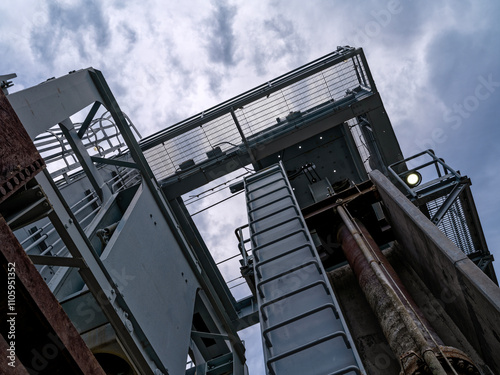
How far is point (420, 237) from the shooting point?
7.36 metres

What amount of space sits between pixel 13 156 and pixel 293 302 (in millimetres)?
4568

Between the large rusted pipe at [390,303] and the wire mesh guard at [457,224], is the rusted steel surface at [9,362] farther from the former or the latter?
the wire mesh guard at [457,224]

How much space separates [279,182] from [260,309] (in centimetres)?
476

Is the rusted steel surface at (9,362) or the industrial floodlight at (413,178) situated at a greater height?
the rusted steel surface at (9,362)

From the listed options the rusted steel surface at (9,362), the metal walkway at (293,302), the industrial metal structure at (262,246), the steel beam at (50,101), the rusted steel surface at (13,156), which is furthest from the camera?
the steel beam at (50,101)

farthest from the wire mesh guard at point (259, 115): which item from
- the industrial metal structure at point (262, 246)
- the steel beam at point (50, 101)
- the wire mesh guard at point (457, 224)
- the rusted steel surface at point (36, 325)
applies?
the rusted steel surface at point (36, 325)

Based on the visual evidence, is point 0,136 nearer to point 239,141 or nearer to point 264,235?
point 264,235

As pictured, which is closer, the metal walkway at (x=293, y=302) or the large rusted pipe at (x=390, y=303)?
the large rusted pipe at (x=390, y=303)

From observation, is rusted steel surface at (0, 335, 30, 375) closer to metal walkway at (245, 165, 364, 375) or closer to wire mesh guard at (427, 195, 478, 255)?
Answer: metal walkway at (245, 165, 364, 375)

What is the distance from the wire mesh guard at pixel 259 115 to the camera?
1309 cm

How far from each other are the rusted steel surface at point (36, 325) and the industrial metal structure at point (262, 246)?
13 mm

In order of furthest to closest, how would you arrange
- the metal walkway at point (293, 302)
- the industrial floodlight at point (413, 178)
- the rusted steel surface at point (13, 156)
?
the industrial floodlight at point (413, 178)
the metal walkway at point (293, 302)
the rusted steel surface at point (13, 156)

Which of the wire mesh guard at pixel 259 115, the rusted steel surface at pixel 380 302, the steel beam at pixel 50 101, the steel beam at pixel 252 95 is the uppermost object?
the steel beam at pixel 50 101

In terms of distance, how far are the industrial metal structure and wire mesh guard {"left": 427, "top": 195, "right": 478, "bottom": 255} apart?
3 cm
